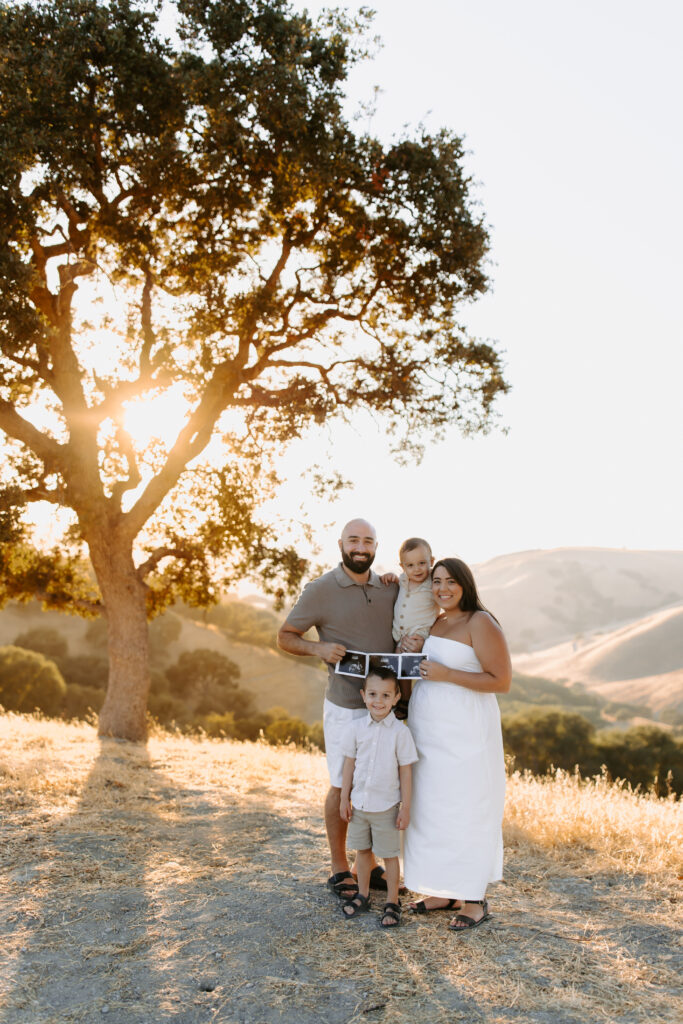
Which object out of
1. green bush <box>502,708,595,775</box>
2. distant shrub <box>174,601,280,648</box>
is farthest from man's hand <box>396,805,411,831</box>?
distant shrub <box>174,601,280,648</box>

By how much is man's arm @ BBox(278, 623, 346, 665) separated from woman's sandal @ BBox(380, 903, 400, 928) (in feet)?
5.14

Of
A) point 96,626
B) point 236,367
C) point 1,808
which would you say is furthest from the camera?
point 96,626

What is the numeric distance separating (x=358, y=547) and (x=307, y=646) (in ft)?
2.53

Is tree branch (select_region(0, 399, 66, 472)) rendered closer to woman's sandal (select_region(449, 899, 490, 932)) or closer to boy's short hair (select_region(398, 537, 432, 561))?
boy's short hair (select_region(398, 537, 432, 561))

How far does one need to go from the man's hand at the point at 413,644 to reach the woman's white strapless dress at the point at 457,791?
0.10 m

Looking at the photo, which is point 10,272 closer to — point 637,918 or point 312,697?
point 637,918

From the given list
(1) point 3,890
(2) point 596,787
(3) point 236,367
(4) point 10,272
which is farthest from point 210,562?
(1) point 3,890

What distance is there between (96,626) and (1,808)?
43.9 m

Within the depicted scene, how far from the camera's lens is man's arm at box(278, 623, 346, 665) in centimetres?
518

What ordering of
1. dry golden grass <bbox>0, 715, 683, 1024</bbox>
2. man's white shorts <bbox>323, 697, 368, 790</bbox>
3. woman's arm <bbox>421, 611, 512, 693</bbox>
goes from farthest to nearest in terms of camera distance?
1. man's white shorts <bbox>323, 697, 368, 790</bbox>
2. woman's arm <bbox>421, 611, 512, 693</bbox>
3. dry golden grass <bbox>0, 715, 683, 1024</bbox>

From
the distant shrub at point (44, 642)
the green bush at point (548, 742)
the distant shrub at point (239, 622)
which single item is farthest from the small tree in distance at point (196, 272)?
the distant shrub at point (239, 622)

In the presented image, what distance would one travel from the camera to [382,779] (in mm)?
5020

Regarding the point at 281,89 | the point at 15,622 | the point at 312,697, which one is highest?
the point at 281,89

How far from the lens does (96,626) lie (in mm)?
49312
